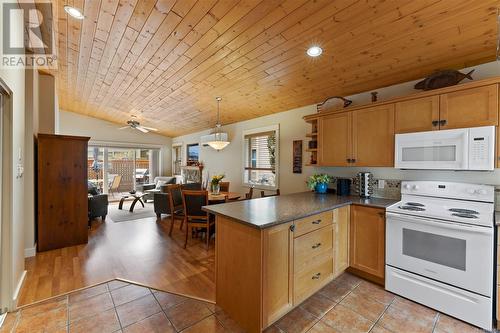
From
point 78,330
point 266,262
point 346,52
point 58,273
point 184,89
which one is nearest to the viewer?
point 266,262

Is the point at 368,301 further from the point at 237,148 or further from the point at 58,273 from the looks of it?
the point at 237,148

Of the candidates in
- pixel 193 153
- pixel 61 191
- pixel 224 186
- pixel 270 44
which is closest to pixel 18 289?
pixel 61 191

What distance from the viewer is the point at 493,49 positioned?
206 cm

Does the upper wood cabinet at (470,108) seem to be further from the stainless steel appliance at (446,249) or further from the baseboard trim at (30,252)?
A: the baseboard trim at (30,252)

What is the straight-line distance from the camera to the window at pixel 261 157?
4.59 metres

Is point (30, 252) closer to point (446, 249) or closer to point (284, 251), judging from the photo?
point (284, 251)

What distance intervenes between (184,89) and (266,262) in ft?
11.1

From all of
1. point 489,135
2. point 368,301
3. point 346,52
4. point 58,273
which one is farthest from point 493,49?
point 58,273

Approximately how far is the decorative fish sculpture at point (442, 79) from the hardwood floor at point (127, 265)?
130 inches

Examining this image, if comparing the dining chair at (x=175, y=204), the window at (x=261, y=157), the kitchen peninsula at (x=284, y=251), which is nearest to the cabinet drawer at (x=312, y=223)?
the kitchen peninsula at (x=284, y=251)

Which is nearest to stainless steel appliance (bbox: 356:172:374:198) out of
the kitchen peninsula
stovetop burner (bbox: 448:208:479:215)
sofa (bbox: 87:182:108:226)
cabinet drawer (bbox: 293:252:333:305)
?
the kitchen peninsula

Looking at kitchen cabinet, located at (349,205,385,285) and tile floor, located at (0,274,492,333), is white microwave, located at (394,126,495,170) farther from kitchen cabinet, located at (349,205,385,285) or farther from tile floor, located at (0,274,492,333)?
tile floor, located at (0,274,492,333)

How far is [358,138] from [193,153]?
596 centimetres

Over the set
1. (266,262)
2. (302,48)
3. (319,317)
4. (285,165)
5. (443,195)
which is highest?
(302,48)
